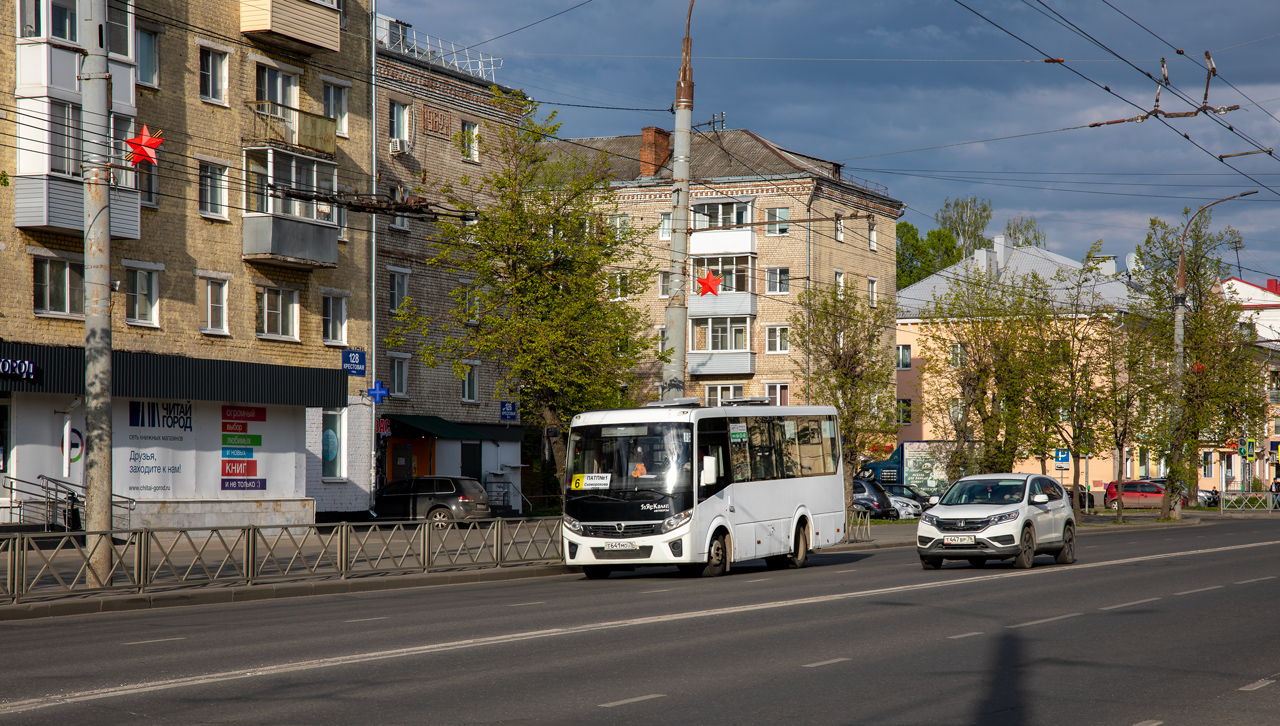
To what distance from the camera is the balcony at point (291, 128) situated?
113 feet

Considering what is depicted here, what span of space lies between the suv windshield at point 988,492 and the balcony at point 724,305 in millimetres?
39170

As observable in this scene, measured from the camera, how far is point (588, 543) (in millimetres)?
21109

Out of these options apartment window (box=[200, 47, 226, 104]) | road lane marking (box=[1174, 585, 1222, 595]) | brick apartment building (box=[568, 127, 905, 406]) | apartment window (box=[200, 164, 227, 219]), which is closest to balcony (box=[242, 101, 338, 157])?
apartment window (box=[200, 47, 226, 104])

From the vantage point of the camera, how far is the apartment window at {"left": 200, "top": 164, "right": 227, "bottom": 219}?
33188mm

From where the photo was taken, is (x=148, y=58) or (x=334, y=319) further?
(x=334, y=319)

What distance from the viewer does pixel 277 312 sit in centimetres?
3550

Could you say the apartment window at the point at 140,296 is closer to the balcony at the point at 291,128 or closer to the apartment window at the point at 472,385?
the balcony at the point at 291,128

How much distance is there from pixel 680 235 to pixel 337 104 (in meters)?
18.0

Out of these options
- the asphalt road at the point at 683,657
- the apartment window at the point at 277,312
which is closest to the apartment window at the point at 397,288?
the apartment window at the point at 277,312

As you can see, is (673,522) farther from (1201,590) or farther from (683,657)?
(683,657)

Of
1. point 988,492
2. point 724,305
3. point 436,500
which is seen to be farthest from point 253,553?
point 724,305

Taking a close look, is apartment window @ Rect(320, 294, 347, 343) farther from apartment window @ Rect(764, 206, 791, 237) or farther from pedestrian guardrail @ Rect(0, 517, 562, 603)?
apartment window @ Rect(764, 206, 791, 237)

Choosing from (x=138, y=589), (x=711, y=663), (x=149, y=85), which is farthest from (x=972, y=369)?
(x=711, y=663)

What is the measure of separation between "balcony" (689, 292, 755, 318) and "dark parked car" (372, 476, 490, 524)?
2844cm
